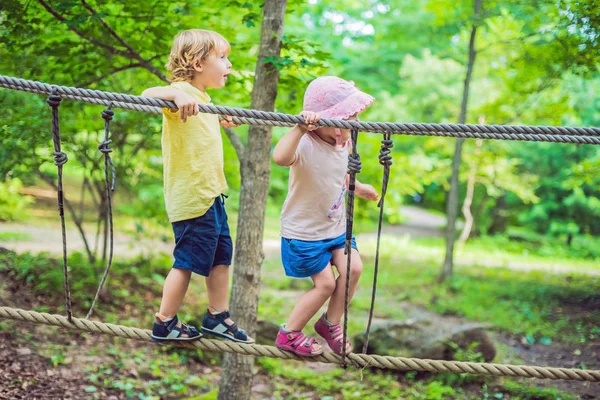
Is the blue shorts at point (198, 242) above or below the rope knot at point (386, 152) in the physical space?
below

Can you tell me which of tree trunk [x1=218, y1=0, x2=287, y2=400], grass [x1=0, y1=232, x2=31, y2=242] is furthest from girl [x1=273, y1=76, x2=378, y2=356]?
grass [x1=0, y1=232, x2=31, y2=242]

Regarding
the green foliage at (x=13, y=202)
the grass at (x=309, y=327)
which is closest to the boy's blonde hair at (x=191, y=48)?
the grass at (x=309, y=327)

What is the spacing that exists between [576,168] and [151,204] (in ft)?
15.8

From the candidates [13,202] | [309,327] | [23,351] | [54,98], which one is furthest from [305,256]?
[13,202]

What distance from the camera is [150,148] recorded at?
548 centimetres

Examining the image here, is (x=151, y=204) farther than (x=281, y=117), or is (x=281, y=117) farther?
(x=151, y=204)

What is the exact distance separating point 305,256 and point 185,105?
738 mm

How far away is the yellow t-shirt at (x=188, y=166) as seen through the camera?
2.16 meters

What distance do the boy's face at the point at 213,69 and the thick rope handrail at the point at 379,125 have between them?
0.20m

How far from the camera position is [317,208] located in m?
2.26

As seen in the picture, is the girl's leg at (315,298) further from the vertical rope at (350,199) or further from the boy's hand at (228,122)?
the boy's hand at (228,122)

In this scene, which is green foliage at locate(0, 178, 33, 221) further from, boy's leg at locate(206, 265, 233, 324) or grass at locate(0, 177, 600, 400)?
boy's leg at locate(206, 265, 233, 324)

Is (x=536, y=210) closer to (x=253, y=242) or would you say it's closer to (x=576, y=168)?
(x=576, y=168)

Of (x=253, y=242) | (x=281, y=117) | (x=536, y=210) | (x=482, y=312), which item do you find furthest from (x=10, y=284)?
(x=536, y=210)
